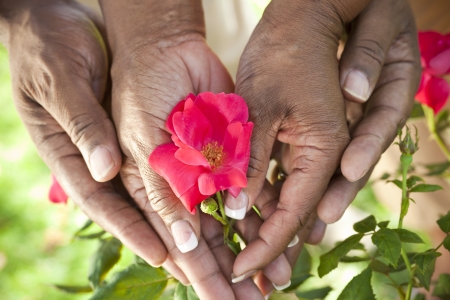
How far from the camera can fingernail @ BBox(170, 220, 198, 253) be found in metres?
0.99

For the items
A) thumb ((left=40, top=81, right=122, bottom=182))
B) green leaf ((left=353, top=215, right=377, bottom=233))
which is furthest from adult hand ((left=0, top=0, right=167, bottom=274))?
green leaf ((left=353, top=215, right=377, bottom=233))

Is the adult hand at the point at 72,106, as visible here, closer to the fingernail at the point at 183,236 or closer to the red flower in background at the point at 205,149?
the fingernail at the point at 183,236

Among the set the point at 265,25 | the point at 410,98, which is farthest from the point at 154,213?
the point at 410,98

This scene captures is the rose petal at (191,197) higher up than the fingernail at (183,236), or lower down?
higher up

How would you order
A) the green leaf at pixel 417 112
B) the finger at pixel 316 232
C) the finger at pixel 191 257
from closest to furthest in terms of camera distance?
the finger at pixel 191 257, the finger at pixel 316 232, the green leaf at pixel 417 112

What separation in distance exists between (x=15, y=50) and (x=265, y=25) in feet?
2.29

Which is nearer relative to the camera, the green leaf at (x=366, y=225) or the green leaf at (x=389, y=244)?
the green leaf at (x=389, y=244)

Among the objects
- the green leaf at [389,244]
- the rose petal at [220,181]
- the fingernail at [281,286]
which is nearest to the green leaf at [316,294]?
the fingernail at [281,286]

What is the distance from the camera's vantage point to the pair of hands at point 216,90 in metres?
1.00

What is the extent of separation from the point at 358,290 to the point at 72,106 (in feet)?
2.50

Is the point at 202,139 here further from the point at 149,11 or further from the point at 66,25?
the point at 66,25

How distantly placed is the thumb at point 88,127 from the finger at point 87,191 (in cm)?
8

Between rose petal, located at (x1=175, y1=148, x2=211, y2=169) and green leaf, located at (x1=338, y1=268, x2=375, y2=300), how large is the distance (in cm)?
36

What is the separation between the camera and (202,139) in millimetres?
967
